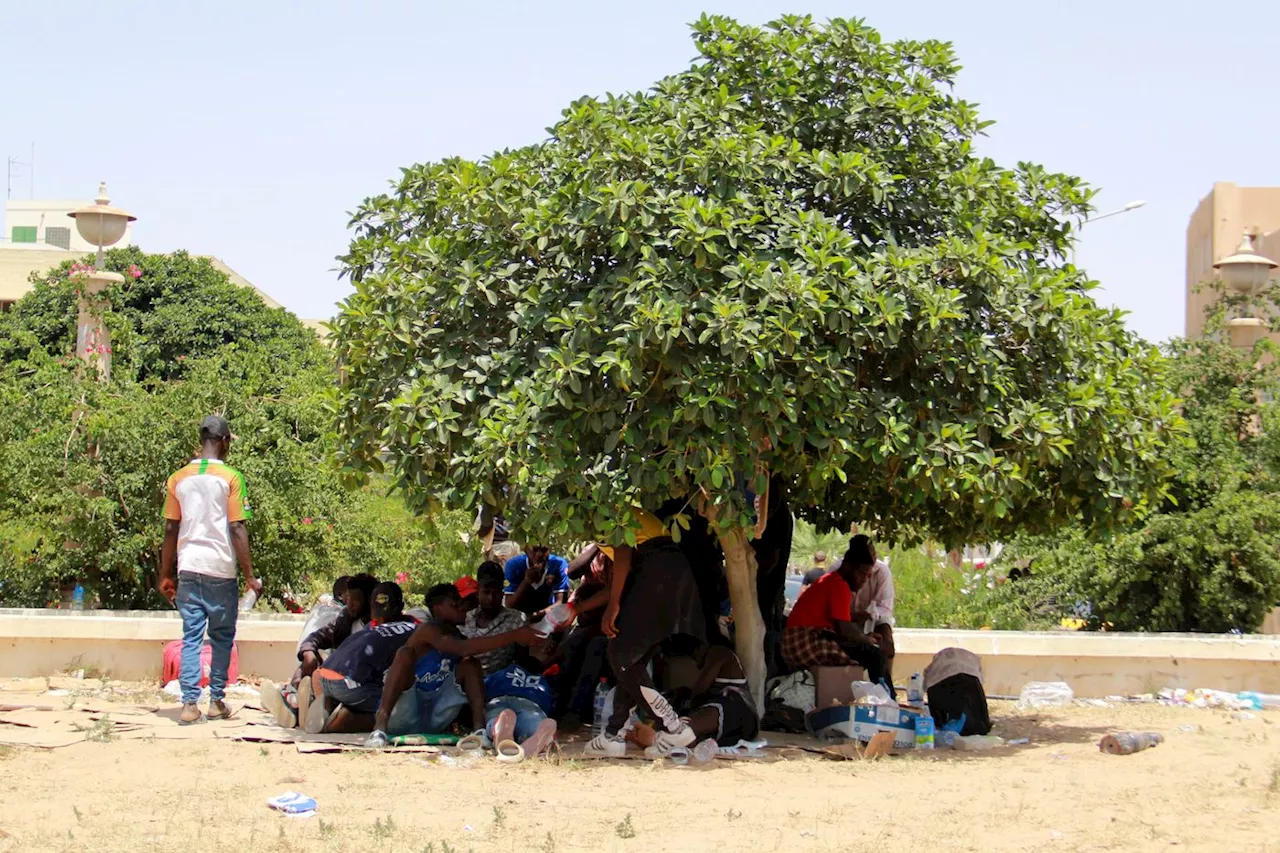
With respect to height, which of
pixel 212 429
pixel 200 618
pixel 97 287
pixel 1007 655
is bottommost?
pixel 1007 655

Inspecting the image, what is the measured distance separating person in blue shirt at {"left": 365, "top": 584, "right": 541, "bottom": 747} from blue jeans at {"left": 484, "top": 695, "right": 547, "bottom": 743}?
8 cm

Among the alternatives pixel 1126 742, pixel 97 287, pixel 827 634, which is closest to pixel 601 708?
pixel 827 634

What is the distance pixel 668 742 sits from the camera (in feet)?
26.4

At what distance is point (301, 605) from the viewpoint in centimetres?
1444

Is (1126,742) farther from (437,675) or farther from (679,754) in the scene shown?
(437,675)

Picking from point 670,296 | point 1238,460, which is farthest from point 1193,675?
point 670,296

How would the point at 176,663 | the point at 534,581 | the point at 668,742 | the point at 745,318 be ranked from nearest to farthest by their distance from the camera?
the point at 745,318, the point at 668,742, the point at 534,581, the point at 176,663

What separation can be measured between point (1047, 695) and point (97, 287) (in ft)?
35.3

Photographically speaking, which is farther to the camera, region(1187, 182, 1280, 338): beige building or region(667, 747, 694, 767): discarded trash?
region(1187, 182, 1280, 338): beige building

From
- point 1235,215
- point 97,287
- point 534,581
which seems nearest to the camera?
point 534,581

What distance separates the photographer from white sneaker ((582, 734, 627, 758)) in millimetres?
8117

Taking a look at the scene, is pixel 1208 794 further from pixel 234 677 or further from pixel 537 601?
pixel 234 677

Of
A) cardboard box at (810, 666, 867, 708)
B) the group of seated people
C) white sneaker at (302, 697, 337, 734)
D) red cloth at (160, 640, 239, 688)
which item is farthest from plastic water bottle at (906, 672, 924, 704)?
red cloth at (160, 640, 239, 688)

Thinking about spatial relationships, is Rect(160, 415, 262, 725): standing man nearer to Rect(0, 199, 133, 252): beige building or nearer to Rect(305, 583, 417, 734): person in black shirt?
Rect(305, 583, 417, 734): person in black shirt
